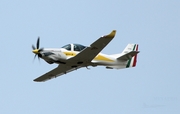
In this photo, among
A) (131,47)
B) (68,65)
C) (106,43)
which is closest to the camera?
(106,43)

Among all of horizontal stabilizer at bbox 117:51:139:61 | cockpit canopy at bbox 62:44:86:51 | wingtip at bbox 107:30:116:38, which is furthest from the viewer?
horizontal stabilizer at bbox 117:51:139:61

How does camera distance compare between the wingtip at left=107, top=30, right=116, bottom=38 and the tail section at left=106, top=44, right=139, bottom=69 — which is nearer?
the wingtip at left=107, top=30, right=116, bottom=38

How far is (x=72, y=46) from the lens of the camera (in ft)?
182

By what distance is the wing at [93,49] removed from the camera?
5110 cm

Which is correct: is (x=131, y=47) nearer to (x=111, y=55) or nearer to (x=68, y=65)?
(x=111, y=55)

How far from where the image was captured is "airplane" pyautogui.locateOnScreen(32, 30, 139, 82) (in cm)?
5336

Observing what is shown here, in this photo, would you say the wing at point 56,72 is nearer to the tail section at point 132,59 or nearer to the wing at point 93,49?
the wing at point 93,49

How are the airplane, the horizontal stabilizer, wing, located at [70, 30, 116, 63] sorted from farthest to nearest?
the horizontal stabilizer → the airplane → wing, located at [70, 30, 116, 63]

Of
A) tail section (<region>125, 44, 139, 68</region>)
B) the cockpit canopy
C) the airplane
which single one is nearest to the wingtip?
the airplane

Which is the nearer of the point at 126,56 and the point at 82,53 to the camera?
the point at 82,53

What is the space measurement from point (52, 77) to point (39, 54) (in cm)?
757

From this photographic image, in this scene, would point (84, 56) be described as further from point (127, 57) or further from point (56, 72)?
point (56, 72)

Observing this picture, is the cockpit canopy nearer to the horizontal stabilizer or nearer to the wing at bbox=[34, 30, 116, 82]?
the wing at bbox=[34, 30, 116, 82]

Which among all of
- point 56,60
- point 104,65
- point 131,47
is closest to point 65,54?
point 56,60
